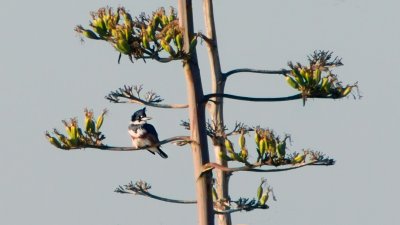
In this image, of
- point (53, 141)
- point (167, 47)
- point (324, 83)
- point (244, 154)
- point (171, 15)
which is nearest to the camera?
point (167, 47)

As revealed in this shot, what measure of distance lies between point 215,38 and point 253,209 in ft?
7.67

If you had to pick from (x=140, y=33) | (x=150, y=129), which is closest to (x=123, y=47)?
(x=140, y=33)

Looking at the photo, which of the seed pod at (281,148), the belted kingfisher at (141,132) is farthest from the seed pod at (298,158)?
the belted kingfisher at (141,132)

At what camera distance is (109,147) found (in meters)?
12.5

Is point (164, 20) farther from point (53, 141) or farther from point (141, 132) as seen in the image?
point (141, 132)

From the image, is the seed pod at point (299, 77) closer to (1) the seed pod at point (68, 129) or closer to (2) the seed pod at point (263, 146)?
(2) the seed pod at point (263, 146)

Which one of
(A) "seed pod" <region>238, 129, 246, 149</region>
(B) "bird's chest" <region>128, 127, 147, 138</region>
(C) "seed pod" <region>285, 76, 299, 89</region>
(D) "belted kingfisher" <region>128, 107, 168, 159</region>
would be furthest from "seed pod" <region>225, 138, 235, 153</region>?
(B) "bird's chest" <region>128, 127, 147, 138</region>

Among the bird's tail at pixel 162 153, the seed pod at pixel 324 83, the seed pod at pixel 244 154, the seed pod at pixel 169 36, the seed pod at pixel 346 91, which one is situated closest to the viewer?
the seed pod at pixel 169 36

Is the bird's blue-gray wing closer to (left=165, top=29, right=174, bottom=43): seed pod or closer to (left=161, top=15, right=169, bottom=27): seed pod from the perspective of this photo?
(left=161, top=15, right=169, bottom=27): seed pod

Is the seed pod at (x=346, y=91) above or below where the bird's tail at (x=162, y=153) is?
above

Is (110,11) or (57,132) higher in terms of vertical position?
(110,11)

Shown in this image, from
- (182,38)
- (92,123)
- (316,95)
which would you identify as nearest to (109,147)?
(92,123)

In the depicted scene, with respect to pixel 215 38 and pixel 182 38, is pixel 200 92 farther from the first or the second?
pixel 215 38

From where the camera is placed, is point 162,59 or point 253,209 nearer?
point 162,59
